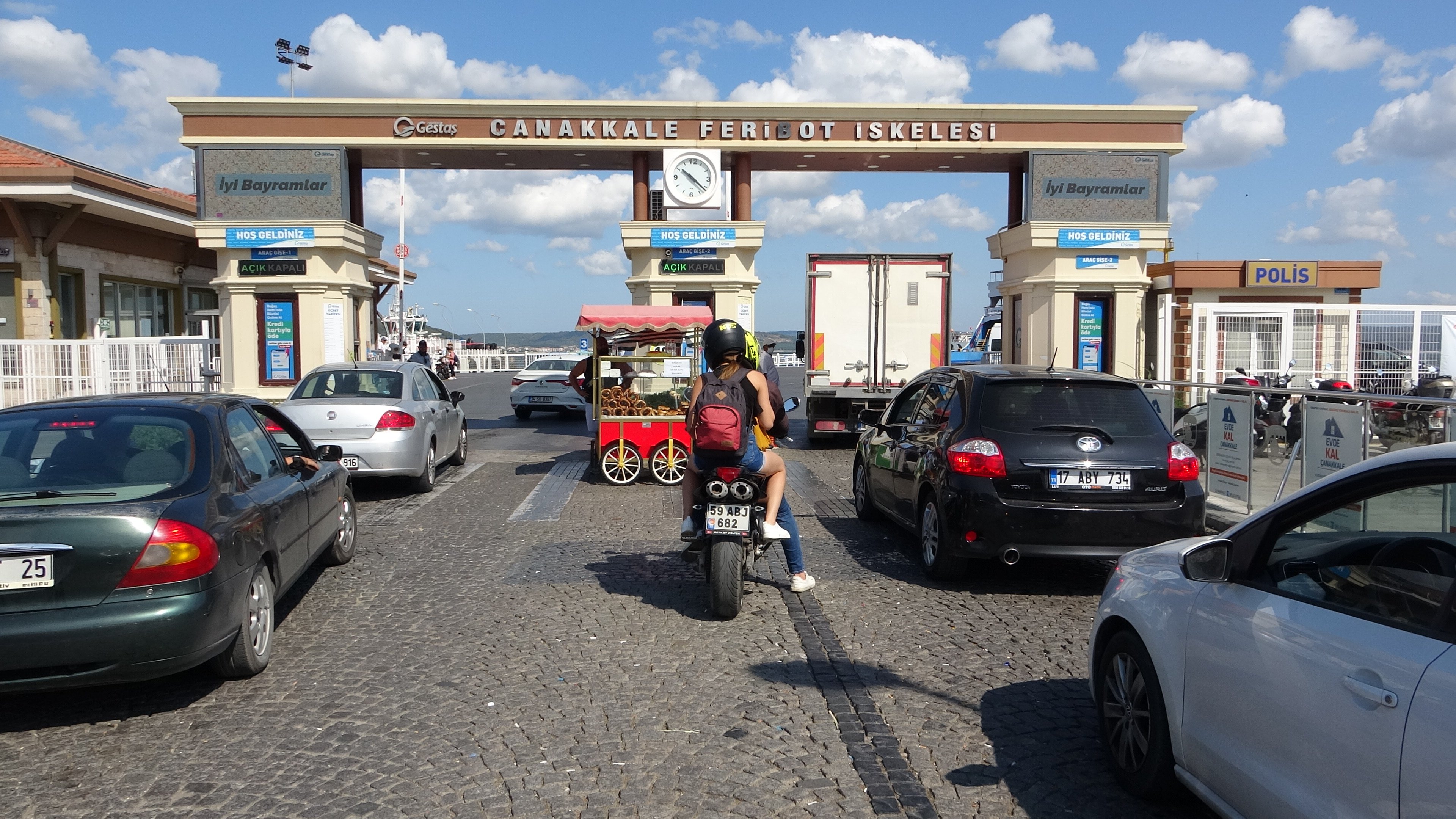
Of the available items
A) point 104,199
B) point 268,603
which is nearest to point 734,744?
point 268,603

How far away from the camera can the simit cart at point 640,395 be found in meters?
12.3

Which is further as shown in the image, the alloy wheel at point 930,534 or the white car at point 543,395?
the white car at point 543,395

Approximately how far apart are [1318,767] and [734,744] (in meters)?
2.22

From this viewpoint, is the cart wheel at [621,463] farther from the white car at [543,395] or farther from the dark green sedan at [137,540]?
the white car at [543,395]

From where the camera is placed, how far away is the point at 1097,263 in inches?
834

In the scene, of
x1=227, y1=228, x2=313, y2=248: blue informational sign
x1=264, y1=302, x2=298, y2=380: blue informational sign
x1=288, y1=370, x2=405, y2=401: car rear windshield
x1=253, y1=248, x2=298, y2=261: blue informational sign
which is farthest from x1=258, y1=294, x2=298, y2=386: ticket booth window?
x1=288, y1=370, x2=405, y2=401: car rear windshield

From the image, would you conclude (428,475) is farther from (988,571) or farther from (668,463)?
(988,571)

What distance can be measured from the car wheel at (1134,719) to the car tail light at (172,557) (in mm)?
3887

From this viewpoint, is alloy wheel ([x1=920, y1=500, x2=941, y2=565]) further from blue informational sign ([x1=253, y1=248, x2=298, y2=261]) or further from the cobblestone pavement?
blue informational sign ([x1=253, y1=248, x2=298, y2=261])

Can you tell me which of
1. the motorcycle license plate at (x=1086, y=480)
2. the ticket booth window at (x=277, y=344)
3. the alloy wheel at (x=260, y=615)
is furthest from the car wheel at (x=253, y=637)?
the ticket booth window at (x=277, y=344)

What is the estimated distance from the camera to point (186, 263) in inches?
1069

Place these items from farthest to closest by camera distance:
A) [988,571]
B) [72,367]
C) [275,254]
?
[275,254]
[72,367]
[988,571]

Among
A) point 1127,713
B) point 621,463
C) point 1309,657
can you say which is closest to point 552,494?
point 621,463

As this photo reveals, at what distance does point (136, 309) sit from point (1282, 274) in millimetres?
26018
